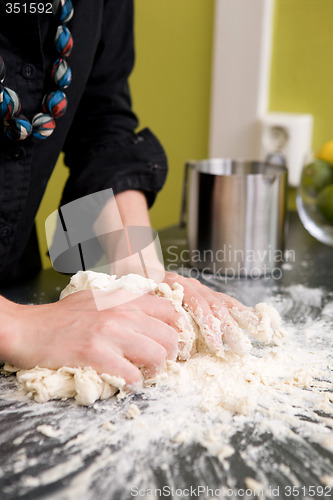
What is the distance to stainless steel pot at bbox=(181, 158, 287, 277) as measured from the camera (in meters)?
0.92

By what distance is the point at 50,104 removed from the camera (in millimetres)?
767

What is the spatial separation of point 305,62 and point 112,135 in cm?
53

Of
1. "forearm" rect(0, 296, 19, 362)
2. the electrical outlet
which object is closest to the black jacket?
"forearm" rect(0, 296, 19, 362)

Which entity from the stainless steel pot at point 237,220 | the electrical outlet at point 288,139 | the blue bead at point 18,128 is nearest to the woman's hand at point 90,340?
the blue bead at point 18,128

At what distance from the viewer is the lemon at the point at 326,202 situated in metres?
1.02

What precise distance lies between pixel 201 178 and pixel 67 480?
59 centimetres

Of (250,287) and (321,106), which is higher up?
(321,106)

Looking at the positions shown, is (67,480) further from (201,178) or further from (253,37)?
(253,37)

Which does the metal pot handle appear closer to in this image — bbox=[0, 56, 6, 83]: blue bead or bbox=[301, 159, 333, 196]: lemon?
bbox=[301, 159, 333, 196]: lemon

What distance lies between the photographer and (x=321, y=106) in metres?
1.26

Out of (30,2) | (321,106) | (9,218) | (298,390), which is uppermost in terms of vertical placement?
(30,2)

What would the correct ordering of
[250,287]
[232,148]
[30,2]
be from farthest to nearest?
[232,148], [250,287], [30,2]

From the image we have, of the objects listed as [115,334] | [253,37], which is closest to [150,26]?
[253,37]

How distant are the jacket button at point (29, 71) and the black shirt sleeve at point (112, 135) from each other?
0.66 ft
